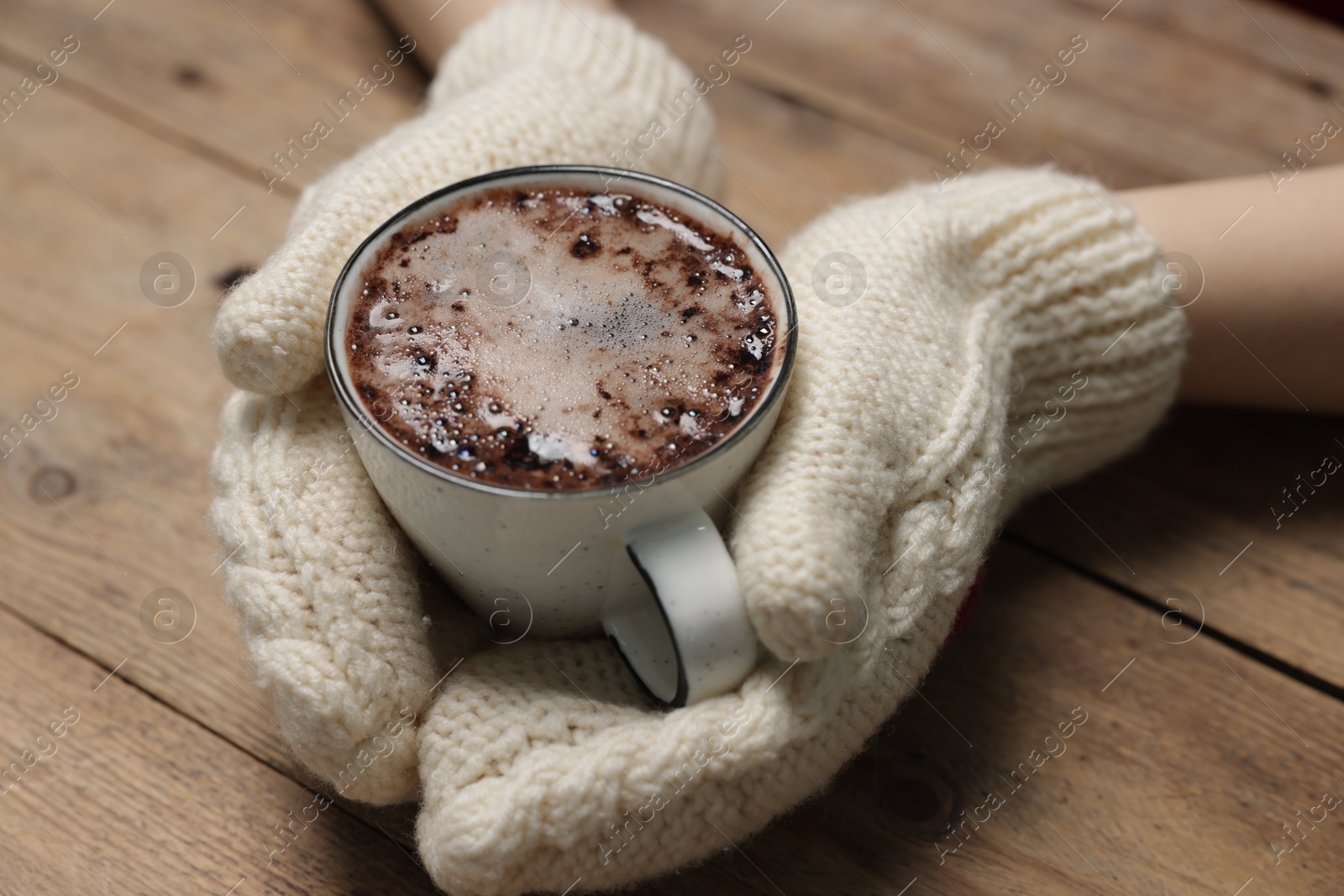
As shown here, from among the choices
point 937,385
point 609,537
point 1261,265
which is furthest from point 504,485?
point 1261,265

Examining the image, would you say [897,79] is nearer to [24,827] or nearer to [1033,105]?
[1033,105]

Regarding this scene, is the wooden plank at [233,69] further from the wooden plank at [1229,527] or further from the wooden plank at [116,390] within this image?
the wooden plank at [1229,527]

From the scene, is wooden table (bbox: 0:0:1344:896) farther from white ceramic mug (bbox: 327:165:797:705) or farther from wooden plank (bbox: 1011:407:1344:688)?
white ceramic mug (bbox: 327:165:797:705)

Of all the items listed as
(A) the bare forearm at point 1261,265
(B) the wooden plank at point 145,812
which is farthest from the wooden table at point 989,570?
(A) the bare forearm at point 1261,265

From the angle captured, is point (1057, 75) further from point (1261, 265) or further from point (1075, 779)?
point (1075, 779)

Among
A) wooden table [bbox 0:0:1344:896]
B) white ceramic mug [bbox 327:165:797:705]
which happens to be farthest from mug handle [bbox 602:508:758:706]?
wooden table [bbox 0:0:1344:896]
